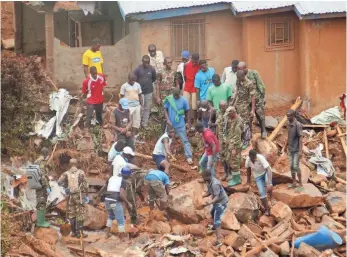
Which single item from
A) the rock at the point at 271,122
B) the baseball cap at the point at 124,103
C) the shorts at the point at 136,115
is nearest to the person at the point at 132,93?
the shorts at the point at 136,115

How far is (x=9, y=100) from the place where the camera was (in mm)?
22047

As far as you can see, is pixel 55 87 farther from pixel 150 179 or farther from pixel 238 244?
pixel 238 244

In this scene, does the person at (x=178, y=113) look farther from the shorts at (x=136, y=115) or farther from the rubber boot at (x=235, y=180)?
the rubber boot at (x=235, y=180)

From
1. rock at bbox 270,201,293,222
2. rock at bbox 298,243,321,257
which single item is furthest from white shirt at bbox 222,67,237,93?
rock at bbox 298,243,321,257

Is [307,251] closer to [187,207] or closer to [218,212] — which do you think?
[218,212]

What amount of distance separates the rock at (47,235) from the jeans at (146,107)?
12.2 feet

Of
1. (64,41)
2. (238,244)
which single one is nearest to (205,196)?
(238,244)

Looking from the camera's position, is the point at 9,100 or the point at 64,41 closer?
Result: the point at 9,100

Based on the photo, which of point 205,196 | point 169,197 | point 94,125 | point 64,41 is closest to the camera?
point 205,196

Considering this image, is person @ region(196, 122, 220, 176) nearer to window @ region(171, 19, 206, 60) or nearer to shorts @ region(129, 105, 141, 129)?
shorts @ region(129, 105, 141, 129)

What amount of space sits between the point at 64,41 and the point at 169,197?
8610 millimetres

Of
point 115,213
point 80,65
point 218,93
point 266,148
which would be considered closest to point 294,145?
point 266,148

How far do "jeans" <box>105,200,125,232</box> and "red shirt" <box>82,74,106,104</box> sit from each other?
3333 millimetres

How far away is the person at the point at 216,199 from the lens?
720 inches
